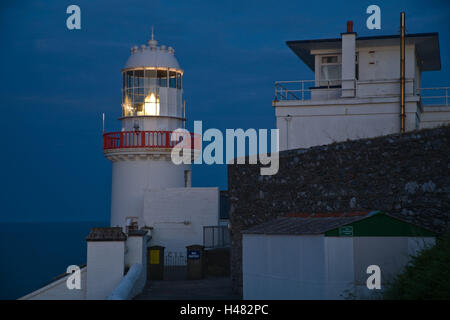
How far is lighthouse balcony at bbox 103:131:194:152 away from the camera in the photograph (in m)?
30.2

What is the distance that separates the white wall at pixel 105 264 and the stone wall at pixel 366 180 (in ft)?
12.1

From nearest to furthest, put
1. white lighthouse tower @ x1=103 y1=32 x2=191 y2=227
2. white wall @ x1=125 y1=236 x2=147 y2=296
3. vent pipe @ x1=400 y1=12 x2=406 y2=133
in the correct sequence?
white wall @ x1=125 y1=236 x2=147 y2=296 < vent pipe @ x1=400 y1=12 x2=406 y2=133 < white lighthouse tower @ x1=103 y1=32 x2=191 y2=227

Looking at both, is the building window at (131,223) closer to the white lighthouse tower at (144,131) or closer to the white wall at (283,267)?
the white lighthouse tower at (144,131)

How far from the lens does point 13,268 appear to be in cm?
7806

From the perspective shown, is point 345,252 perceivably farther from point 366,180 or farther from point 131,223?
point 131,223

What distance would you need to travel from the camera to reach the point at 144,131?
99.0 feet

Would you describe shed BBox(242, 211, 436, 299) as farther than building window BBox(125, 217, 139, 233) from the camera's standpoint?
No

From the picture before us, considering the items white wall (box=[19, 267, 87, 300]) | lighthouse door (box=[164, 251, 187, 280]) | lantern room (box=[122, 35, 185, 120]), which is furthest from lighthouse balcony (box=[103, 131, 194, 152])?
white wall (box=[19, 267, 87, 300])

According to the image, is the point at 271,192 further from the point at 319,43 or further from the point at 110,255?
the point at 319,43

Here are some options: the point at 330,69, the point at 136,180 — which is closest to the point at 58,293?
the point at 136,180

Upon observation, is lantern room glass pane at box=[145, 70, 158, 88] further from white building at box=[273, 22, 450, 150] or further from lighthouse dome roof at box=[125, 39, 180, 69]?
white building at box=[273, 22, 450, 150]

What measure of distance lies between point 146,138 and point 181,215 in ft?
12.6

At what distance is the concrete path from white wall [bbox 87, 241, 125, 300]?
910 mm

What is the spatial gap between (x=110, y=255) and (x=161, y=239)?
10.5 m
